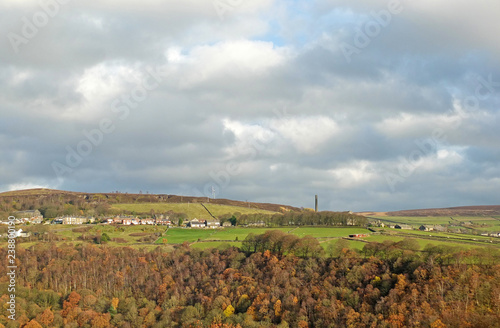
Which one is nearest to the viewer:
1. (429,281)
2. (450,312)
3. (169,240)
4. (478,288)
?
(450,312)

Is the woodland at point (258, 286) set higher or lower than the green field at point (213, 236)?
Answer: lower

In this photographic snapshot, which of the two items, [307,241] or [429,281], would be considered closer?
[429,281]

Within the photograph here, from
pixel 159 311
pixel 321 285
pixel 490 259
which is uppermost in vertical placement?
pixel 490 259

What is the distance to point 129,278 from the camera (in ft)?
406

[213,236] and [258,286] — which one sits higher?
[213,236]

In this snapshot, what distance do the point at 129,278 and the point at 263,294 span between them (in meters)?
43.8

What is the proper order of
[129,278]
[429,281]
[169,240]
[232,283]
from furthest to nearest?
[169,240] < [129,278] < [232,283] < [429,281]

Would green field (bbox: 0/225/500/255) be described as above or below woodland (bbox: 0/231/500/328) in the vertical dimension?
above

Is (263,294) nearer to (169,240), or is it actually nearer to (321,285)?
(321,285)

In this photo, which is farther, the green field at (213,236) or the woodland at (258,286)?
the green field at (213,236)


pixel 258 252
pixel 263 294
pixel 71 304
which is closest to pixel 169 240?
pixel 258 252

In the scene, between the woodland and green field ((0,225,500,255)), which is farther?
green field ((0,225,500,255))

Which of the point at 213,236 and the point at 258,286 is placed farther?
the point at 213,236

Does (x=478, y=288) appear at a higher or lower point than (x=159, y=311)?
higher
